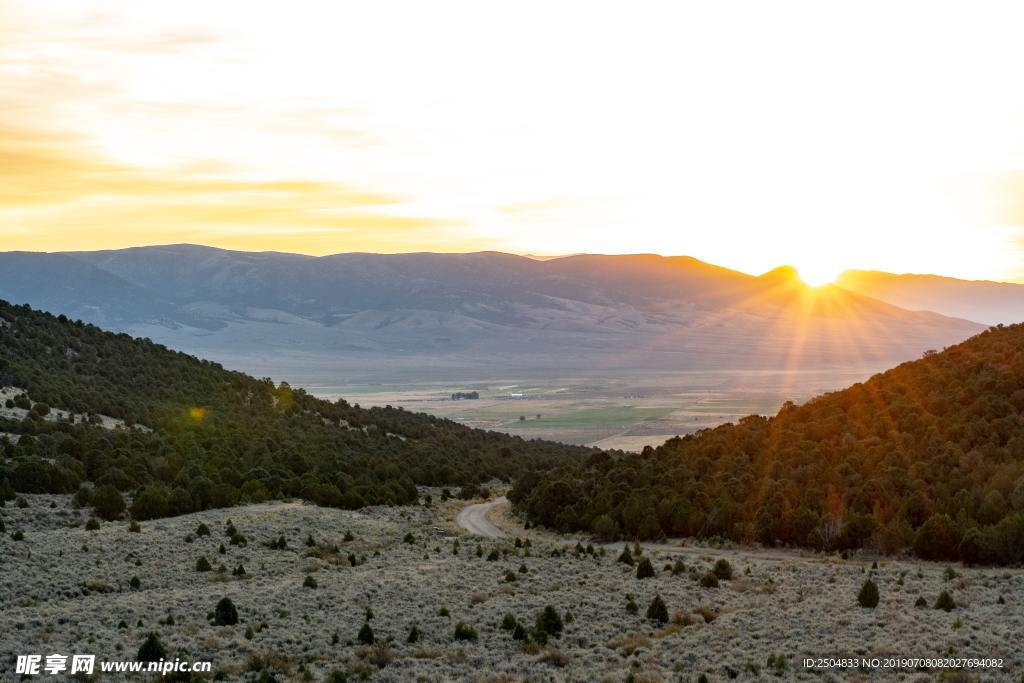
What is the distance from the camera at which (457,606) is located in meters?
33.3

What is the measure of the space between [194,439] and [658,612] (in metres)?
42.7

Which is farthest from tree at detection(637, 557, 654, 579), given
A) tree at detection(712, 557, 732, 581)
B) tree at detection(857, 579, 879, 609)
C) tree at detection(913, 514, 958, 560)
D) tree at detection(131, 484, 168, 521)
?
tree at detection(131, 484, 168, 521)

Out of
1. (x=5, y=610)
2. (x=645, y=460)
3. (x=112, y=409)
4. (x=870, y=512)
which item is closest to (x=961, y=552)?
(x=870, y=512)

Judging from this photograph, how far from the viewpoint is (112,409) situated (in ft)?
230

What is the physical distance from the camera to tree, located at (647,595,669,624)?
105 ft

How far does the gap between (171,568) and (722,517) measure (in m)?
24.9

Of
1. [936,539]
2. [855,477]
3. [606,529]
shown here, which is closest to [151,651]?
[606,529]

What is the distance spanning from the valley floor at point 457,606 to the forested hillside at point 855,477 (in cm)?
239

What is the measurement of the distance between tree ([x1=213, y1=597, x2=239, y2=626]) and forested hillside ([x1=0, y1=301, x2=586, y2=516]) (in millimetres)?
19003

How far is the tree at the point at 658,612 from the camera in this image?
31.9 meters

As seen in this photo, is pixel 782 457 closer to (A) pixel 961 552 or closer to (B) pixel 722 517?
(B) pixel 722 517

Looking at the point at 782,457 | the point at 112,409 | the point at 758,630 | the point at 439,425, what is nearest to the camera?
the point at 758,630

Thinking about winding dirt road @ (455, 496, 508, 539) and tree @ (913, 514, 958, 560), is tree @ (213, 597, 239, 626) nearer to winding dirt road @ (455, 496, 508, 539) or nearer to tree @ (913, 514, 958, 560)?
winding dirt road @ (455, 496, 508, 539)

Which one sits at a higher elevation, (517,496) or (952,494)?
(952,494)
